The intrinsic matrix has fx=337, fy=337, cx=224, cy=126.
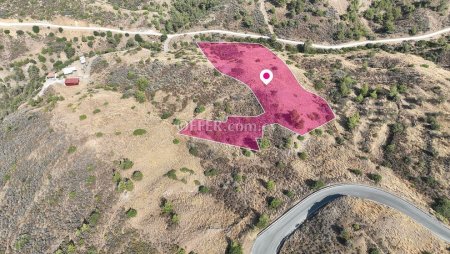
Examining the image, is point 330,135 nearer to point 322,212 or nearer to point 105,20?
point 322,212

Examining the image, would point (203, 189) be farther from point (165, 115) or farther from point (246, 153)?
point (165, 115)

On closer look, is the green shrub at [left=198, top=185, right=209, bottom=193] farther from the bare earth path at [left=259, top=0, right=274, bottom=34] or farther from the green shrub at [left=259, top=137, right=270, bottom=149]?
the bare earth path at [left=259, top=0, right=274, bottom=34]

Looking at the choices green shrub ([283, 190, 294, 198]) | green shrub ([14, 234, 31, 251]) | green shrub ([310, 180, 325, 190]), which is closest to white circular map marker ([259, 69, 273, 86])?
green shrub ([310, 180, 325, 190])

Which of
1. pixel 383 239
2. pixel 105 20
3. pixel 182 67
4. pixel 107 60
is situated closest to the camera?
pixel 383 239

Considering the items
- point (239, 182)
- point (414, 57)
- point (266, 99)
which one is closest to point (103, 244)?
point (239, 182)

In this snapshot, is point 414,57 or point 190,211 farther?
point 414,57

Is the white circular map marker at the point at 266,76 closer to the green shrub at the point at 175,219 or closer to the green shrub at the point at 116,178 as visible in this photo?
the green shrub at the point at 175,219
